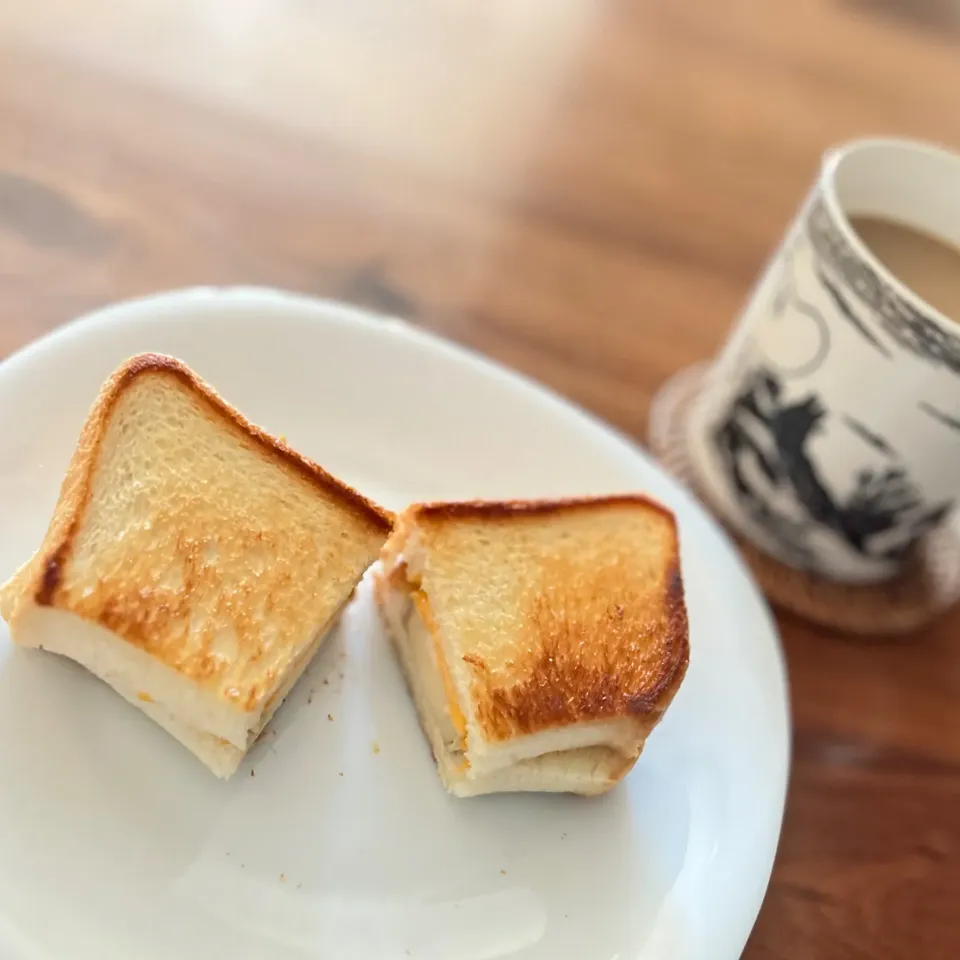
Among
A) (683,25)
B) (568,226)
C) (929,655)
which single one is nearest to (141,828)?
(929,655)

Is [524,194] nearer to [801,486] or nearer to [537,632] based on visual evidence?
[801,486]

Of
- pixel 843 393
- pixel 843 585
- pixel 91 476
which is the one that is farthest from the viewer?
pixel 843 585

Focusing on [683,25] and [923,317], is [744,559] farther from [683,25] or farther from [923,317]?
[683,25]

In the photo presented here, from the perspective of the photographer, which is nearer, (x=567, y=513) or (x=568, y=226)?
(x=567, y=513)

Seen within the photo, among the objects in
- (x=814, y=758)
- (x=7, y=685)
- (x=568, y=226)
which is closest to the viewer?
(x=7, y=685)

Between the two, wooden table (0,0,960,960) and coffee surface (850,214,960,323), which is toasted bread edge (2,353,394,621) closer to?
wooden table (0,0,960,960)

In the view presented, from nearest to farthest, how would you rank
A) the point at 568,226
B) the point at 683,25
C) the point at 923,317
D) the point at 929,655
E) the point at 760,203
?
the point at 923,317 < the point at 929,655 < the point at 568,226 < the point at 760,203 < the point at 683,25

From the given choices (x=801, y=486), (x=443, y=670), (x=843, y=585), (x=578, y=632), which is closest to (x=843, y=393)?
(x=801, y=486)

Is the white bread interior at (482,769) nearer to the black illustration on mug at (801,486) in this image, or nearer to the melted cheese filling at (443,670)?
the melted cheese filling at (443,670)
